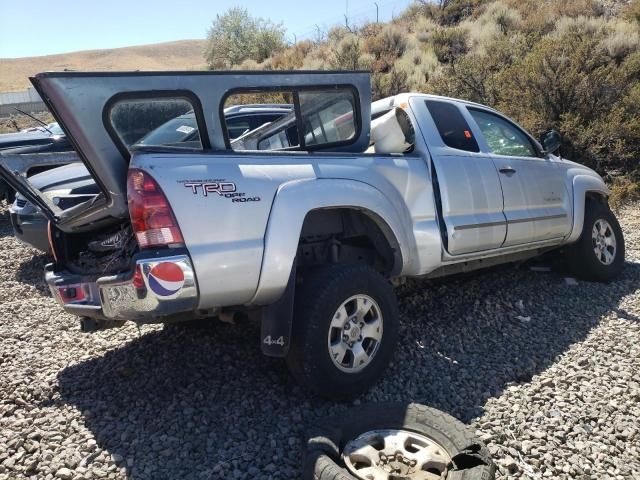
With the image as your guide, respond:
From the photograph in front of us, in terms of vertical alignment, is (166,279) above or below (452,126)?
below

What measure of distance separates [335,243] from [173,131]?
4.23 feet

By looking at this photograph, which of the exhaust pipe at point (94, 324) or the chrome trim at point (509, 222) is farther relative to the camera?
the chrome trim at point (509, 222)

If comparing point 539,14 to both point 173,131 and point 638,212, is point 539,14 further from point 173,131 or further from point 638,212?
point 173,131

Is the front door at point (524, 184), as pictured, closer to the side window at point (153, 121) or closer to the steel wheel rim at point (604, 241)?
the steel wheel rim at point (604, 241)

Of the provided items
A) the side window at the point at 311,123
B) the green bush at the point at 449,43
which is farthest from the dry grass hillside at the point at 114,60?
the side window at the point at 311,123

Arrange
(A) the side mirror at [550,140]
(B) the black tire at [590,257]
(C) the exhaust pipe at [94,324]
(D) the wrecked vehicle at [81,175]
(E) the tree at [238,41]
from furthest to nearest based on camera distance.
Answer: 1. (E) the tree at [238,41]
2. (B) the black tire at [590,257]
3. (A) the side mirror at [550,140]
4. (C) the exhaust pipe at [94,324]
5. (D) the wrecked vehicle at [81,175]

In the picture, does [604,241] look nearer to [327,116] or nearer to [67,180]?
[327,116]

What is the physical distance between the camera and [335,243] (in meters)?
3.95

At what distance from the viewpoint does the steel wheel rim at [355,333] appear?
3.55 meters

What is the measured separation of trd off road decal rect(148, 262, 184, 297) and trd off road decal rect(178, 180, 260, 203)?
40 centimetres

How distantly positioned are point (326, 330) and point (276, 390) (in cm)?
61

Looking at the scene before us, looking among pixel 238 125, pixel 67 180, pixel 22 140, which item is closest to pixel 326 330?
pixel 67 180

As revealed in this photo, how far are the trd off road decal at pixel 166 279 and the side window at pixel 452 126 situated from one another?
2.58 metres

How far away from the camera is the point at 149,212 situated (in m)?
2.90
